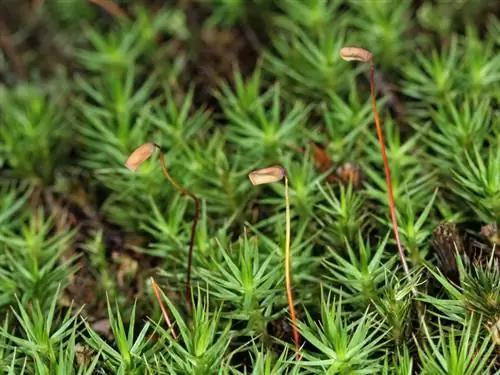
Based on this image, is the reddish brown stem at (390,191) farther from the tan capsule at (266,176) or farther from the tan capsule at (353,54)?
the tan capsule at (266,176)

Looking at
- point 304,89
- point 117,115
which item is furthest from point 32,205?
point 304,89

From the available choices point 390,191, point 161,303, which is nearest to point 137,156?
point 161,303

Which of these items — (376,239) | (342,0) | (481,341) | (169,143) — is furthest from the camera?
(342,0)

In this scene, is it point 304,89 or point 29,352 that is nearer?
point 29,352

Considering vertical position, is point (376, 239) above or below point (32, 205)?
above

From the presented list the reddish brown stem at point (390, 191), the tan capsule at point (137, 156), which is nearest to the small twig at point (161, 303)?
the tan capsule at point (137, 156)

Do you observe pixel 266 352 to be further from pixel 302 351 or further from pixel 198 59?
pixel 198 59

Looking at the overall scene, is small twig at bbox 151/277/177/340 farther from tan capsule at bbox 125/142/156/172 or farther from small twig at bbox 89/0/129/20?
small twig at bbox 89/0/129/20
